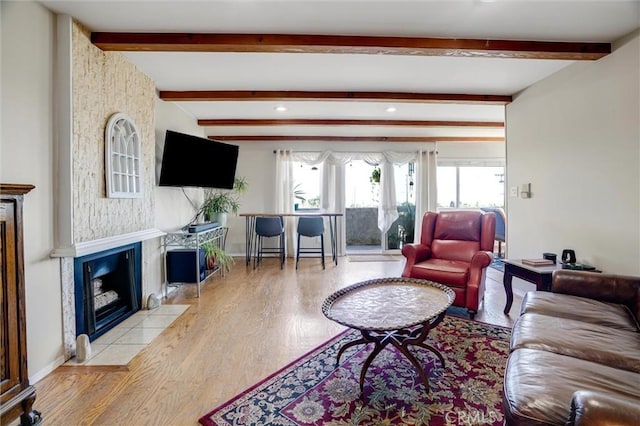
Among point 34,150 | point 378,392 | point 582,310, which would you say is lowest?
point 378,392

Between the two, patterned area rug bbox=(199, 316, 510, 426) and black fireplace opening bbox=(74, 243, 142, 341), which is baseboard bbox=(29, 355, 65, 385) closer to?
black fireplace opening bbox=(74, 243, 142, 341)

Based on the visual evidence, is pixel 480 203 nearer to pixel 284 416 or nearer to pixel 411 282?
pixel 411 282

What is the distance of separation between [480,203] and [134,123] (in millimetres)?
6569

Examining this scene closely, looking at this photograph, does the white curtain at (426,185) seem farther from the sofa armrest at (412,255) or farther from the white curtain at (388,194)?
the sofa armrest at (412,255)

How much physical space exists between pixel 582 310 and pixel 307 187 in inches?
193

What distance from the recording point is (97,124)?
2436mm

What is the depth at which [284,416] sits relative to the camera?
1574 mm

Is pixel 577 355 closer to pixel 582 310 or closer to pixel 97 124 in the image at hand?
pixel 582 310

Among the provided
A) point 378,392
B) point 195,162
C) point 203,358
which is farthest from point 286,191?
point 378,392

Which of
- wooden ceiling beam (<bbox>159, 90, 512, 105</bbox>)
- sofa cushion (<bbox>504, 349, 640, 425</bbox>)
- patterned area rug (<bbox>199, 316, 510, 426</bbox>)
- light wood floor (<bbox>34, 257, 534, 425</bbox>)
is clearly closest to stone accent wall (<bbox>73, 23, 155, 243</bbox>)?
wooden ceiling beam (<bbox>159, 90, 512, 105</bbox>)

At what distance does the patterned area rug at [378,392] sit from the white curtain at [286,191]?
3.74 metres

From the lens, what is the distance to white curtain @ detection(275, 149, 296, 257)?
595 centimetres

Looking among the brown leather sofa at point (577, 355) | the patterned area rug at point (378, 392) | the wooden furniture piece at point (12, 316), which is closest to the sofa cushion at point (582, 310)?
the brown leather sofa at point (577, 355)

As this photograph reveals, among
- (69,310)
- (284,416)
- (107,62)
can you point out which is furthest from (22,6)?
(284,416)
